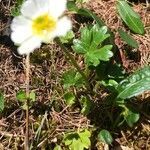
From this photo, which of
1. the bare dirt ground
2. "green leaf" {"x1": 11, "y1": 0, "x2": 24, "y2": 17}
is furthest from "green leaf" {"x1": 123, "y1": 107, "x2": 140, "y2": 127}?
"green leaf" {"x1": 11, "y1": 0, "x2": 24, "y2": 17}

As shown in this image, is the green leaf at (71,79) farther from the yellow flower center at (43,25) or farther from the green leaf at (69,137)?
the yellow flower center at (43,25)

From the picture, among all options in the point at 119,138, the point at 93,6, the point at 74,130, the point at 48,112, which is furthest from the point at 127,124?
the point at 93,6

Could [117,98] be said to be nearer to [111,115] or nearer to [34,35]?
[111,115]

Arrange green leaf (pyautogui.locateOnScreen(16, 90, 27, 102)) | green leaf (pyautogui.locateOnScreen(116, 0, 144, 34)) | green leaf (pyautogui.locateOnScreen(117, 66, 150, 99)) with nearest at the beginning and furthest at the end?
green leaf (pyautogui.locateOnScreen(117, 66, 150, 99)) < green leaf (pyautogui.locateOnScreen(16, 90, 27, 102)) < green leaf (pyautogui.locateOnScreen(116, 0, 144, 34))

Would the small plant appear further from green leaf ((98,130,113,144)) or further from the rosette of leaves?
the rosette of leaves

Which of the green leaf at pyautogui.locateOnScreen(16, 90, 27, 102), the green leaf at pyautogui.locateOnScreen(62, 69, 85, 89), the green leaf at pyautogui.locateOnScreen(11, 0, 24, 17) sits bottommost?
the green leaf at pyautogui.locateOnScreen(62, 69, 85, 89)

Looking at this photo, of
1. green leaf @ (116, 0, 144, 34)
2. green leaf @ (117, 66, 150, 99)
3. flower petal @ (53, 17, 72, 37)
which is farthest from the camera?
green leaf @ (116, 0, 144, 34)

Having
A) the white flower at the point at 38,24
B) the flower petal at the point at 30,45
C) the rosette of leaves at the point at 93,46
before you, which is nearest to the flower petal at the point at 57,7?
the white flower at the point at 38,24
